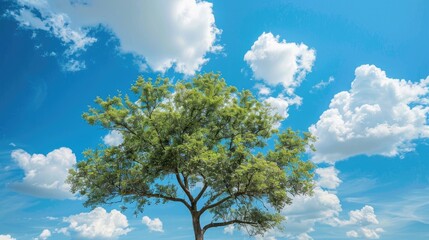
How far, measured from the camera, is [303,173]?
29.0 metres

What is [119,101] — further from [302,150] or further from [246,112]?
[302,150]

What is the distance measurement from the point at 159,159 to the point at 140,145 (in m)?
1.88

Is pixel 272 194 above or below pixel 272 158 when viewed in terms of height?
below

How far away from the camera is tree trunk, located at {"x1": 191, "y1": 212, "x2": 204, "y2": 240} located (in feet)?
97.5

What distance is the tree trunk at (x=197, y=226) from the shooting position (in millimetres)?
29703

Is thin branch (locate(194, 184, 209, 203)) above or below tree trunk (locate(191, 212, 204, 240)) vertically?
above

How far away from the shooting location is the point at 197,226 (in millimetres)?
30250

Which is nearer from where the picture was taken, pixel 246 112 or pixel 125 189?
pixel 125 189

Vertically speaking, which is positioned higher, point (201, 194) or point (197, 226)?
point (201, 194)

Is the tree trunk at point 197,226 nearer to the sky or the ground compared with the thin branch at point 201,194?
nearer to the ground

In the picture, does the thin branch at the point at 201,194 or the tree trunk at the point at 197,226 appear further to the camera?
the thin branch at the point at 201,194

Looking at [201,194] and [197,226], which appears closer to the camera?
[197,226]

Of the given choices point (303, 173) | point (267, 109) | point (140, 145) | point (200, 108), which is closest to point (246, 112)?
point (267, 109)

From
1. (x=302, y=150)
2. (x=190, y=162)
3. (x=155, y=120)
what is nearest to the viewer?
(x=190, y=162)
